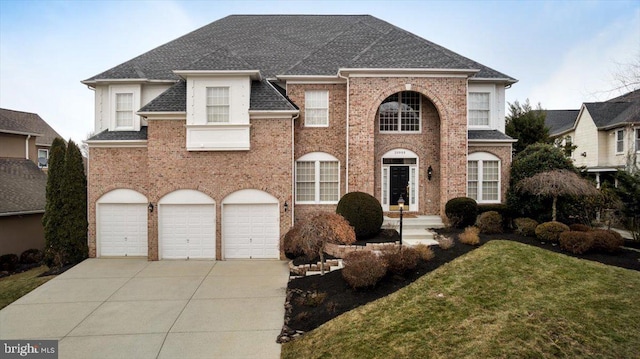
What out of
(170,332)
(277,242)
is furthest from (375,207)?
(170,332)

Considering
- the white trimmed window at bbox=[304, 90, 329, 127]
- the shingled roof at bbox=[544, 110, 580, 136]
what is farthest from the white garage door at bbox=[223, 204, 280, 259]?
the shingled roof at bbox=[544, 110, 580, 136]

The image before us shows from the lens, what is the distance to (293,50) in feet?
59.2

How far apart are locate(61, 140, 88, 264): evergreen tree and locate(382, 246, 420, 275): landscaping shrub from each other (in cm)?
1323

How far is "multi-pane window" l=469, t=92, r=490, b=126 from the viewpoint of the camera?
656 inches

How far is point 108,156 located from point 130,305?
307 inches

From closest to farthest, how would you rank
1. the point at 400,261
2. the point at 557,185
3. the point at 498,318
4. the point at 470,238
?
1. the point at 498,318
2. the point at 400,261
3. the point at 470,238
4. the point at 557,185

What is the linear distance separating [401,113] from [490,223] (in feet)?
21.5

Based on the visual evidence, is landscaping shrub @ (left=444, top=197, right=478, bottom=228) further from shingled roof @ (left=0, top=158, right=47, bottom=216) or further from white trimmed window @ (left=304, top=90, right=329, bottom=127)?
shingled roof @ (left=0, top=158, right=47, bottom=216)

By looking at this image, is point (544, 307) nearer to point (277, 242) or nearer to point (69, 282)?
point (277, 242)

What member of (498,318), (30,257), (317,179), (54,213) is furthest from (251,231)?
(30,257)

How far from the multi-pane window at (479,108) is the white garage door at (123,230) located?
16.7m

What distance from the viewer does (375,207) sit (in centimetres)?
1298

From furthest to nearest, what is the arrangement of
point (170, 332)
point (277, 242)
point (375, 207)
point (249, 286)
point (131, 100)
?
point (131, 100) → point (277, 242) → point (375, 207) → point (249, 286) → point (170, 332)

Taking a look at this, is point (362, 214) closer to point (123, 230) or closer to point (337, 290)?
point (337, 290)
